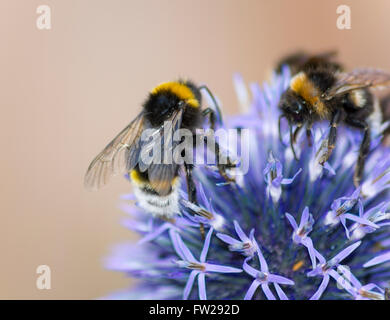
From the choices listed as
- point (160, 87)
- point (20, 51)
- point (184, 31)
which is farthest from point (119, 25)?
point (160, 87)

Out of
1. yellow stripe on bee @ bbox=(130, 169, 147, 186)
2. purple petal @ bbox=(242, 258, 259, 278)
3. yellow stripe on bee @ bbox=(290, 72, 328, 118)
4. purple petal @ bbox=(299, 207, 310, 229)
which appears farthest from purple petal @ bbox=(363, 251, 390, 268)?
yellow stripe on bee @ bbox=(130, 169, 147, 186)

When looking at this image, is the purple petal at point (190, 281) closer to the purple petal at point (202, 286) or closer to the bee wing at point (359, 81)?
the purple petal at point (202, 286)

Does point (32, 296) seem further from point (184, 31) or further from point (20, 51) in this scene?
point (184, 31)

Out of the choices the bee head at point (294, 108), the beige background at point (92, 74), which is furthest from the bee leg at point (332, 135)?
the beige background at point (92, 74)

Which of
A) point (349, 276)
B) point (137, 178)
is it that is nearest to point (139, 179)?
point (137, 178)

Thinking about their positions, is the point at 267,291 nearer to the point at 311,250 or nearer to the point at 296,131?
the point at 311,250
